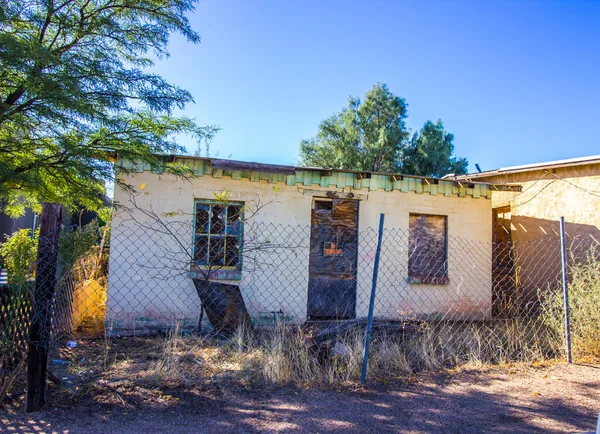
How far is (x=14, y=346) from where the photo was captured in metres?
3.16

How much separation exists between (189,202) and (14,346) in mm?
4352

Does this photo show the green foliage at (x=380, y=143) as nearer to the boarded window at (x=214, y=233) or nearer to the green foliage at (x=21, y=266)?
the boarded window at (x=214, y=233)

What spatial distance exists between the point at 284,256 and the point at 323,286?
42.8 inches

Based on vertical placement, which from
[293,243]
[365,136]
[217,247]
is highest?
[365,136]

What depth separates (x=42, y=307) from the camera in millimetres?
2930

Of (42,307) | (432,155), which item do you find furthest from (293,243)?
(432,155)

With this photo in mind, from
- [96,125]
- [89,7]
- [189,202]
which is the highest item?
[89,7]

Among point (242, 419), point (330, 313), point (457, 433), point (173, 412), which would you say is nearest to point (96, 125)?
point (173, 412)

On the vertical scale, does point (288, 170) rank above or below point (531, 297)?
above

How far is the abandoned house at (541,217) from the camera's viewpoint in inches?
324

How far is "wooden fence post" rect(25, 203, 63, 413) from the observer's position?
112 inches

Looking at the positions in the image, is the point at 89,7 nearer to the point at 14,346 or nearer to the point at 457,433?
the point at 14,346

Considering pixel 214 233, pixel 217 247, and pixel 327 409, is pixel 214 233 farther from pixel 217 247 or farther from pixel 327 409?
pixel 327 409

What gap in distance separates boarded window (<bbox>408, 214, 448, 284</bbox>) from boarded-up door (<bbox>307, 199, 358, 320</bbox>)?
4.41ft
